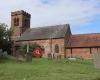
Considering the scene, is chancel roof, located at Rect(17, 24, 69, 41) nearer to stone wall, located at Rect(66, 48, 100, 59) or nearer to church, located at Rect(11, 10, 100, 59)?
church, located at Rect(11, 10, 100, 59)

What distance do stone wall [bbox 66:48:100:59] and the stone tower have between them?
17.4 meters

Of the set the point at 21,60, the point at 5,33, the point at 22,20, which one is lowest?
the point at 21,60

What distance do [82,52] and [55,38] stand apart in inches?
317

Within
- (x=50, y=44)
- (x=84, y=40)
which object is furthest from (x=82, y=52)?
(x=50, y=44)

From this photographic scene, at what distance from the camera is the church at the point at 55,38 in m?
57.3

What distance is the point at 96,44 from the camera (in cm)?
5584

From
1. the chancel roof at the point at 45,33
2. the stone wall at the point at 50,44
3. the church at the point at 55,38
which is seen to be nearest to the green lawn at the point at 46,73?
the church at the point at 55,38

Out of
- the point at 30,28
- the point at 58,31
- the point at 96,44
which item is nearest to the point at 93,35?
the point at 96,44

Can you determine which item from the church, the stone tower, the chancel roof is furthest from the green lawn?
the stone tower

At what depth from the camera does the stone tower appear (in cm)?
7150

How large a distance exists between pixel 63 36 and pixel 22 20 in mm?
16144

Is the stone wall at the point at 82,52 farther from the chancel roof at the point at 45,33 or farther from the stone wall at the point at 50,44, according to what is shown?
the chancel roof at the point at 45,33

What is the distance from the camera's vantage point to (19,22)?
72.4 meters

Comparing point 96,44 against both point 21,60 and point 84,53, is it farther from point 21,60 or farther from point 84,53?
point 21,60
